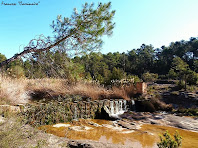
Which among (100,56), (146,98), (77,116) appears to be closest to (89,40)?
(100,56)

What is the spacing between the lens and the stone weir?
179 inches

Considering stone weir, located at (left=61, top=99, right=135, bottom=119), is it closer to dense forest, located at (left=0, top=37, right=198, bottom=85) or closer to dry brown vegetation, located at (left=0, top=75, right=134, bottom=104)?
dry brown vegetation, located at (left=0, top=75, right=134, bottom=104)

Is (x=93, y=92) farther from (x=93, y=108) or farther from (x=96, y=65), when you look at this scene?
(x=96, y=65)

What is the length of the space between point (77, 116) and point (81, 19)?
3234mm

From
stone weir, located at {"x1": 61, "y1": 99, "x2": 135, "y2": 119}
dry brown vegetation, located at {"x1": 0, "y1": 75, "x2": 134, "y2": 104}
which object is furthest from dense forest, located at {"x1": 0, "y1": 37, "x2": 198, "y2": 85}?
stone weir, located at {"x1": 61, "y1": 99, "x2": 135, "y2": 119}

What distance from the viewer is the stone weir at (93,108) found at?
14.9ft

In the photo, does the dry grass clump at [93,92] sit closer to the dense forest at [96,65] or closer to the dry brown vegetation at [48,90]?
the dry brown vegetation at [48,90]

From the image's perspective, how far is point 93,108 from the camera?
518 centimetres

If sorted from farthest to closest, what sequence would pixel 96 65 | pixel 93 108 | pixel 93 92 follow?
pixel 96 65, pixel 93 92, pixel 93 108

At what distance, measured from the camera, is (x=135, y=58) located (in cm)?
3134

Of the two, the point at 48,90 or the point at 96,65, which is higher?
the point at 96,65

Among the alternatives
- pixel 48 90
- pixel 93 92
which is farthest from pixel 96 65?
pixel 48 90

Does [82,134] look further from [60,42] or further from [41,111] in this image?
[60,42]

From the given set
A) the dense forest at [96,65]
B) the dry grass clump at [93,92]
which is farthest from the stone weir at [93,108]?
the dense forest at [96,65]
